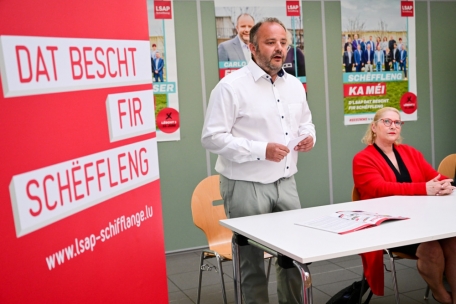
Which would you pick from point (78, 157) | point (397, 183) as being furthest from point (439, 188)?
point (78, 157)

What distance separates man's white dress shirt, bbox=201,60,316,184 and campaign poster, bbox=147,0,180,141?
1791 millimetres

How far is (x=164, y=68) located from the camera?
4.53 meters

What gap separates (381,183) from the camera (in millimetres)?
3000

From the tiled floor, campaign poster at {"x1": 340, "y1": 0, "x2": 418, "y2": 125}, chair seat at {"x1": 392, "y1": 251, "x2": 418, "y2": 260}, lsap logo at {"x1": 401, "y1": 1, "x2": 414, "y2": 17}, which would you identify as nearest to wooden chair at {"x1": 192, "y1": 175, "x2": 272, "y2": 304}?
the tiled floor

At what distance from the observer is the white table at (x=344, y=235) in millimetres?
1905

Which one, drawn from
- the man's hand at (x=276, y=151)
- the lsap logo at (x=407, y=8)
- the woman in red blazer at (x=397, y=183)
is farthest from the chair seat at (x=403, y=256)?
the lsap logo at (x=407, y=8)

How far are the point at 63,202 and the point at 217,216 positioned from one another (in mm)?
2116

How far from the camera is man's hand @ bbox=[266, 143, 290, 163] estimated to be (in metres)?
2.55

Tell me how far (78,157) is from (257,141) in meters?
1.60

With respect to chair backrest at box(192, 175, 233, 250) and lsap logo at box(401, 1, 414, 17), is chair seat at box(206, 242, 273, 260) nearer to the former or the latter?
chair backrest at box(192, 175, 233, 250)

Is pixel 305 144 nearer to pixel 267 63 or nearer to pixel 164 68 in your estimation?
pixel 267 63

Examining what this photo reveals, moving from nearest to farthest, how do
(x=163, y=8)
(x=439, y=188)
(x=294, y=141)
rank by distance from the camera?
(x=294, y=141) → (x=439, y=188) → (x=163, y=8)

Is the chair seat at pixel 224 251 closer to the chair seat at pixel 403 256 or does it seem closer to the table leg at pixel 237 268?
the table leg at pixel 237 268

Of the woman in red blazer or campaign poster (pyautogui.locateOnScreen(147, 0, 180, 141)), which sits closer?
the woman in red blazer
